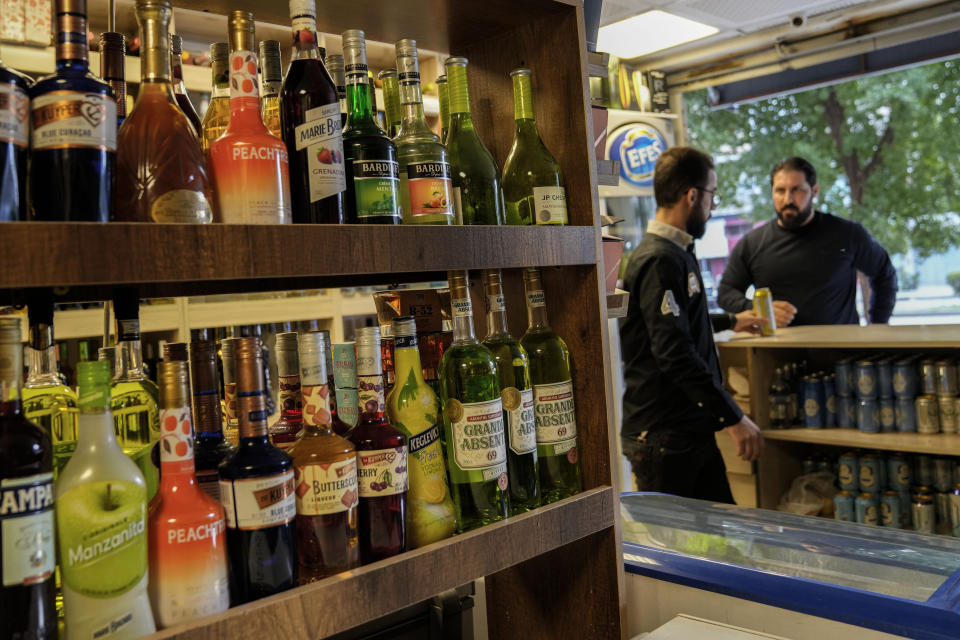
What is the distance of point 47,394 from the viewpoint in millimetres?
836

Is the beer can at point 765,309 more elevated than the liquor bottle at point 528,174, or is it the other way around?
the liquor bottle at point 528,174

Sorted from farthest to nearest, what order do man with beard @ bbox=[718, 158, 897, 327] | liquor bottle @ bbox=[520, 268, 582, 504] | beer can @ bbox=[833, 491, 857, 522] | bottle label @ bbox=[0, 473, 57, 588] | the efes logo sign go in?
the efes logo sign, man with beard @ bbox=[718, 158, 897, 327], beer can @ bbox=[833, 491, 857, 522], liquor bottle @ bbox=[520, 268, 582, 504], bottle label @ bbox=[0, 473, 57, 588]

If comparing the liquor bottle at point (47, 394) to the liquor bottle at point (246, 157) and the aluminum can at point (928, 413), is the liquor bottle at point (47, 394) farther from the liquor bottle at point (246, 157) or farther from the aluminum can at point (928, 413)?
the aluminum can at point (928, 413)

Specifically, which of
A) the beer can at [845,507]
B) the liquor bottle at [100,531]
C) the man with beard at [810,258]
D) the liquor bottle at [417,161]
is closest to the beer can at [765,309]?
the beer can at [845,507]

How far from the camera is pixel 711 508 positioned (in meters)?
1.60

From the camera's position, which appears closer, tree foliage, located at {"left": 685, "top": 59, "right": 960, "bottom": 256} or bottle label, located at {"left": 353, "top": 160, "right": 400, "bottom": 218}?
bottle label, located at {"left": 353, "top": 160, "right": 400, "bottom": 218}

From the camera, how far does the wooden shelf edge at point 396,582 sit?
725mm

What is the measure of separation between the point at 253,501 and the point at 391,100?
64 centimetres

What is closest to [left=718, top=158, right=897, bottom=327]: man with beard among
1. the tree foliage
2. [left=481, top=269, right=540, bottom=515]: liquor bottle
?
the tree foliage

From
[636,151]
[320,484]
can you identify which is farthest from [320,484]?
[636,151]

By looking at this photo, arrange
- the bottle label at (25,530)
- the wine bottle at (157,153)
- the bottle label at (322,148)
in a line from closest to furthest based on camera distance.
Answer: the bottle label at (25,530) < the wine bottle at (157,153) < the bottle label at (322,148)

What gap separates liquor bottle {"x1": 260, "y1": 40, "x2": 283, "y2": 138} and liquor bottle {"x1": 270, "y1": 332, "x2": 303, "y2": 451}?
26 cm

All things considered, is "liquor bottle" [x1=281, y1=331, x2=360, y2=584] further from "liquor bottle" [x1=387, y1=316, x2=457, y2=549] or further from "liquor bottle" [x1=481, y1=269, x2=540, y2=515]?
"liquor bottle" [x1=481, y1=269, x2=540, y2=515]

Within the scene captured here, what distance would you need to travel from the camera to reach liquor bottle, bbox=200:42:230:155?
3.08 ft
